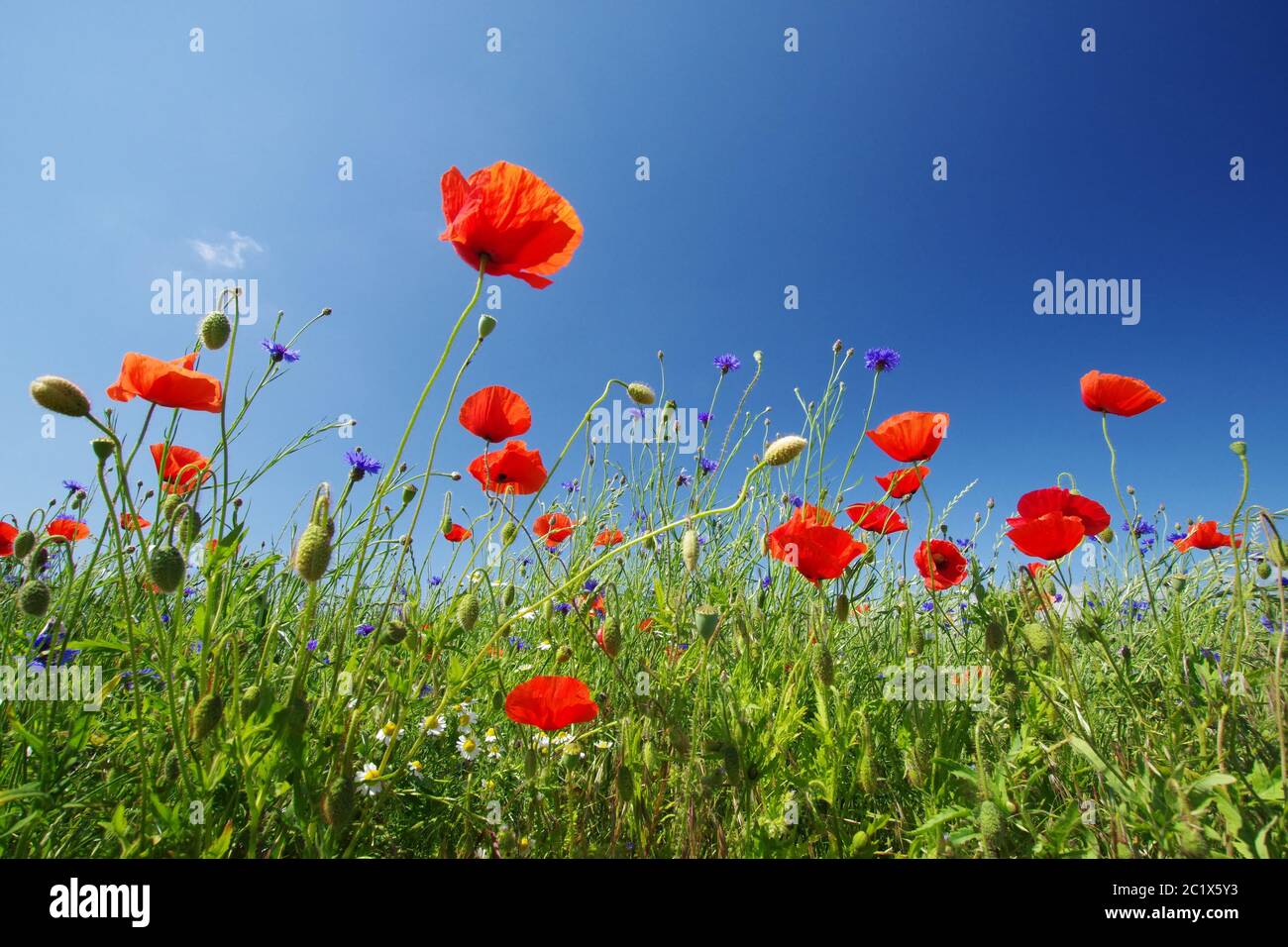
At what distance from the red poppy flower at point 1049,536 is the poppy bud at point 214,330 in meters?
2.01

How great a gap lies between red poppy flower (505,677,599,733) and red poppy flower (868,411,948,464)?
43.4 inches

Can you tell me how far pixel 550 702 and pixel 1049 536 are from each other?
1.36 meters

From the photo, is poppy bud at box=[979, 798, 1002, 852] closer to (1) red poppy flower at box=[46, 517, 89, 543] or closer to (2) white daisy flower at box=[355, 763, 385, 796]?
(2) white daisy flower at box=[355, 763, 385, 796]

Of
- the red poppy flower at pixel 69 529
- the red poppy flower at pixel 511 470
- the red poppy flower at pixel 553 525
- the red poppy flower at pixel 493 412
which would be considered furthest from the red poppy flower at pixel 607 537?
the red poppy flower at pixel 69 529

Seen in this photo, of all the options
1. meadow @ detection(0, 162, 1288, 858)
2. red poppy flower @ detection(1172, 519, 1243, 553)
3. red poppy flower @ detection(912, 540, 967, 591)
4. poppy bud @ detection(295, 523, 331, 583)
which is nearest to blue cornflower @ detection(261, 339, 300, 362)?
meadow @ detection(0, 162, 1288, 858)

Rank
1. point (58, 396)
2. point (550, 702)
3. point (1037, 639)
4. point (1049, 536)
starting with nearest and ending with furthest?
1. point (58, 396)
2. point (550, 702)
3. point (1037, 639)
4. point (1049, 536)

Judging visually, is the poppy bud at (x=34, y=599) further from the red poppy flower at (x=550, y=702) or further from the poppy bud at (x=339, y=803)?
the red poppy flower at (x=550, y=702)

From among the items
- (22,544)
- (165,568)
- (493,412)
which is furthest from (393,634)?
(22,544)

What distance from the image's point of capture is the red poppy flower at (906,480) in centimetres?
178

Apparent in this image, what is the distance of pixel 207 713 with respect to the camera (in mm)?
938

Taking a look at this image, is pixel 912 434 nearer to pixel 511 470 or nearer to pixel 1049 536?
pixel 1049 536
